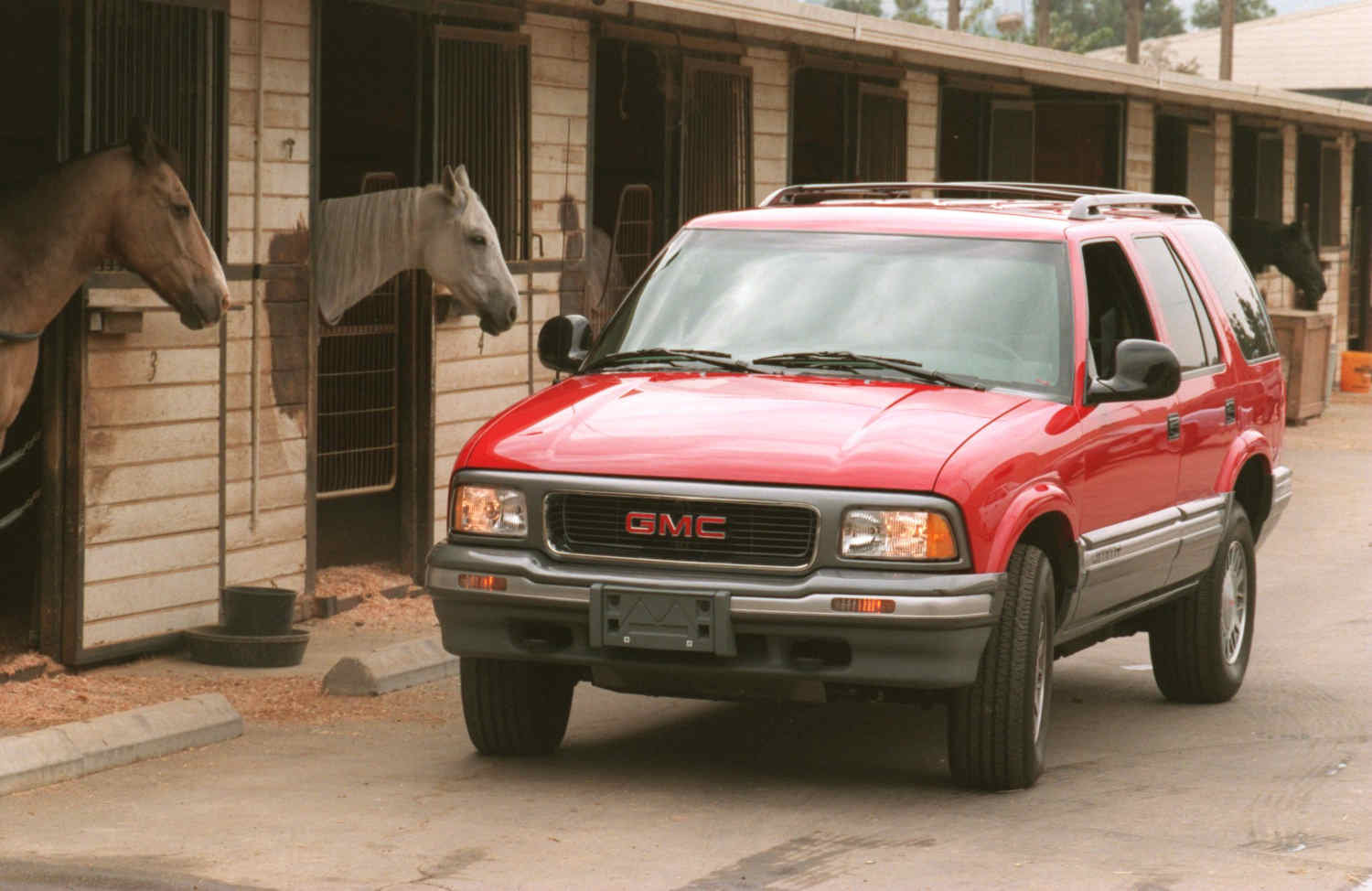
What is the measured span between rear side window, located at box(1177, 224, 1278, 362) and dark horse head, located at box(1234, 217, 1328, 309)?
704 inches

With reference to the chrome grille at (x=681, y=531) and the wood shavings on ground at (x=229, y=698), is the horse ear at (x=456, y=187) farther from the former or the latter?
the chrome grille at (x=681, y=531)

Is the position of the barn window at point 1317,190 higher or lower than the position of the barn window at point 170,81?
higher

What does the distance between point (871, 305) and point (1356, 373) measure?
81.5ft

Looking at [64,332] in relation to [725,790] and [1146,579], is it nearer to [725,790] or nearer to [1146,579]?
[725,790]

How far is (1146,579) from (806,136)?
1171cm

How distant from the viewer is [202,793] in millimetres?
7590

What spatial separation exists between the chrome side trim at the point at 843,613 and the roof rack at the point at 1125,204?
229 cm

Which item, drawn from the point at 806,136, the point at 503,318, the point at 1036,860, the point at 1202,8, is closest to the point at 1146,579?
the point at 1036,860

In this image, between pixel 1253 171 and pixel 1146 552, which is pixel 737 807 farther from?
pixel 1253 171

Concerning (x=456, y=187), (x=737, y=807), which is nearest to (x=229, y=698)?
(x=737, y=807)

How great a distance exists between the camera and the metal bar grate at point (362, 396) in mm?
12648

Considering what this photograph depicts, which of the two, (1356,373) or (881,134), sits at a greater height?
(881,134)

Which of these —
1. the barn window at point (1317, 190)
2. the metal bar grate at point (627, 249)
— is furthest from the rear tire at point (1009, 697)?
the barn window at point (1317, 190)

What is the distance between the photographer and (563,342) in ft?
28.3
